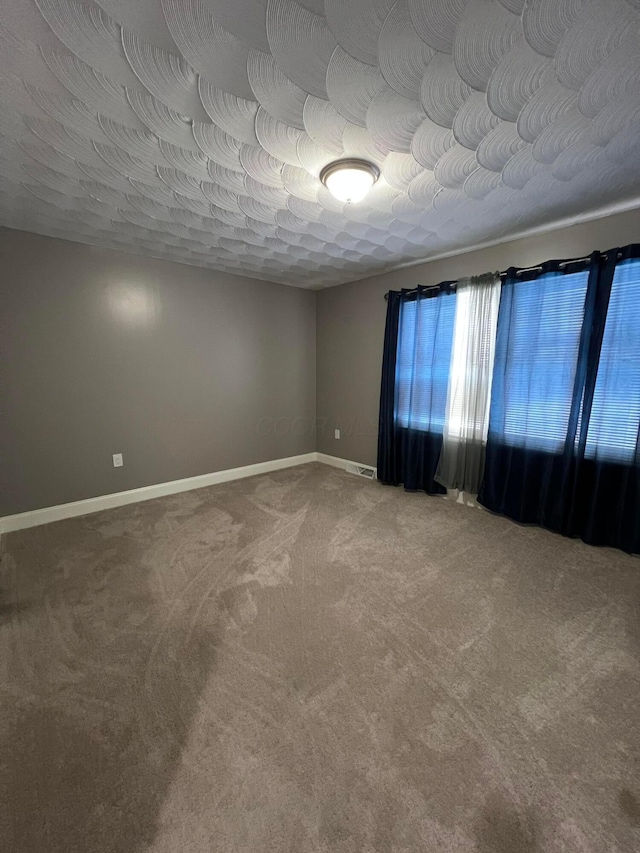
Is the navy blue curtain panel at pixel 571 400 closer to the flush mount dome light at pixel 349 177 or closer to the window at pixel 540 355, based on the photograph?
the window at pixel 540 355

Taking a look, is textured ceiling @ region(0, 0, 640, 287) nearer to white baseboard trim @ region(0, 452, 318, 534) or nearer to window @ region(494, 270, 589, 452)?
window @ region(494, 270, 589, 452)

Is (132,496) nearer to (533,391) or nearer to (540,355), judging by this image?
(533,391)

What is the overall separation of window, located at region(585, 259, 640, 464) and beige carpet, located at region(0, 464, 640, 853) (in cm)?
81

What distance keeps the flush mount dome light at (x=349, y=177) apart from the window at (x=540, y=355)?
1.62m

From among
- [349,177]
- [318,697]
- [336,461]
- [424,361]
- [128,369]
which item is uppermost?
[349,177]

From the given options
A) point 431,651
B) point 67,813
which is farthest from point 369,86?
point 67,813

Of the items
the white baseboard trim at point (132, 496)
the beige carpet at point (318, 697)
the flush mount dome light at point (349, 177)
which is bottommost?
the beige carpet at point (318, 697)

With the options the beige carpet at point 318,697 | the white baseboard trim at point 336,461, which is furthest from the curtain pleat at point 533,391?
the white baseboard trim at point 336,461

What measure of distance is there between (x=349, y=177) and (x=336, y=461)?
337 centimetres

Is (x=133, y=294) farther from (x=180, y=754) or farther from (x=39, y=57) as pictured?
(x=180, y=754)

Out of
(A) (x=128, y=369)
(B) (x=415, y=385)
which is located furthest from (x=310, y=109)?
(A) (x=128, y=369)

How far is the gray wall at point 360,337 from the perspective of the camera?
295cm

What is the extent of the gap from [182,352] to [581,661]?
379cm

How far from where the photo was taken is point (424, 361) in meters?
3.47
